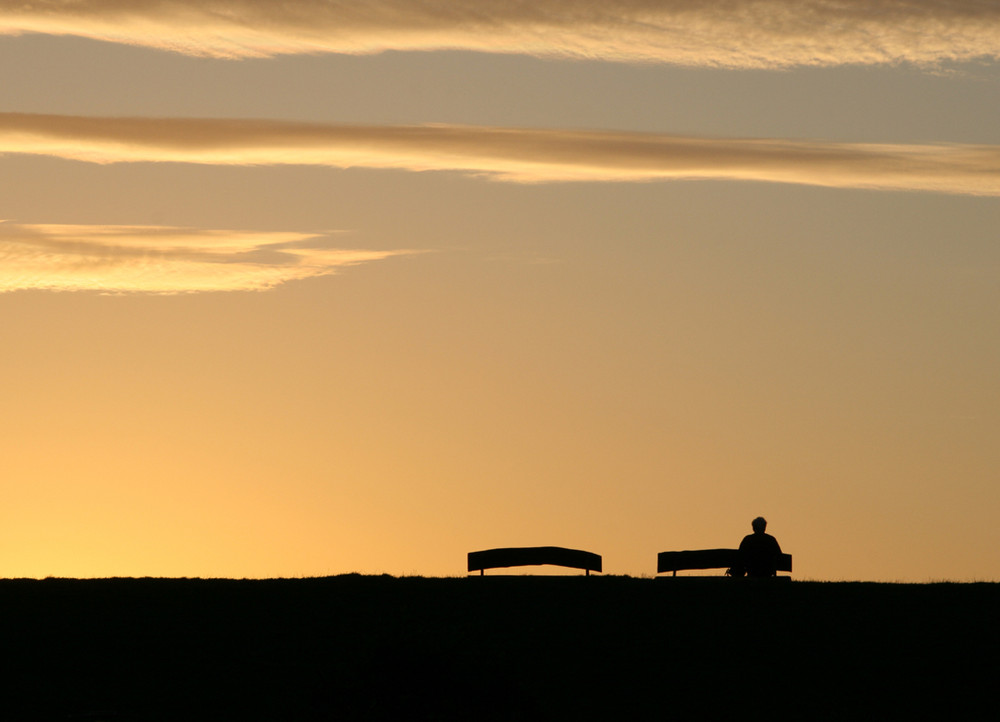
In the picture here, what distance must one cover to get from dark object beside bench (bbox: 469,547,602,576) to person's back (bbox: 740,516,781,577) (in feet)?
8.59

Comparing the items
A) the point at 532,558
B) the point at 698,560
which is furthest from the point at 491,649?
the point at 698,560

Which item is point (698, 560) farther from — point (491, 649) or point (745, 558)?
point (491, 649)

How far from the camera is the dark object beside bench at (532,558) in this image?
27516 mm

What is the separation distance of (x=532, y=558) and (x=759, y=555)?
4.04 metres

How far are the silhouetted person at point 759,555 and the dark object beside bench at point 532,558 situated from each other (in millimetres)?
2590

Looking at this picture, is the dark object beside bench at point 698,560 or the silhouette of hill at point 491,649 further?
the dark object beside bench at point 698,560

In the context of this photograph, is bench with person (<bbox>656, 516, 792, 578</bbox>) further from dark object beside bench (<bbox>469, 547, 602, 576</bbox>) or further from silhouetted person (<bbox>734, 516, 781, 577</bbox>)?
dark object beside bench (<bbox>469, 547, 602, 576</bbox>)

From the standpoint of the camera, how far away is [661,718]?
68.8ft

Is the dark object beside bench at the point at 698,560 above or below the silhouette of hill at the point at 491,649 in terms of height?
above

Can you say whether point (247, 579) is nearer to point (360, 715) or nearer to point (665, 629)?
point (665, 629)

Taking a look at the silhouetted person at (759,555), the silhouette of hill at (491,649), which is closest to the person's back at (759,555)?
the silhouetted person at (759,555)

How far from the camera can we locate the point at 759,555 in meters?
27.5

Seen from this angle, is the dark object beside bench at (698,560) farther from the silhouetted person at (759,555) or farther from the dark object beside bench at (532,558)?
the dark object beside bench at (532,558)

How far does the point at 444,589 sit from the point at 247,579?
418 centimetres
